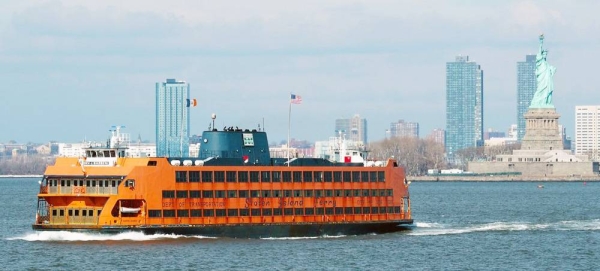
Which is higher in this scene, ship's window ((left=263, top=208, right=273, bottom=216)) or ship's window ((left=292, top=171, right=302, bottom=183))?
ship's window ((left=292, top=171, right=302, bottom=183))

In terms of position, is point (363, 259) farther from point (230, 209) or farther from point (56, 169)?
point (56, 169)

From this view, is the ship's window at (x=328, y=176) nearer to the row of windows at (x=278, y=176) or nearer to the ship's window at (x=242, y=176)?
the row of windows at (x=278, y=176)

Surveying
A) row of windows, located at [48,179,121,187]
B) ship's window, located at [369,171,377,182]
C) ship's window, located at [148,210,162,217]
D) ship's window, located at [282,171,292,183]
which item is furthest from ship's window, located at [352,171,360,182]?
row of windows, located at [48,179,121,187]

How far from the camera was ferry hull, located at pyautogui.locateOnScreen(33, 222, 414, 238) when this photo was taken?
69250 mm

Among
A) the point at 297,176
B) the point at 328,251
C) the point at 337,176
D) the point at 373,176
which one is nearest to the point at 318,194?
the point at 297,176

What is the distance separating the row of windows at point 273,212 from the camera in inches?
2768

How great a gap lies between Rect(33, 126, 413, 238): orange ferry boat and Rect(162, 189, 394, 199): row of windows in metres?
0.05

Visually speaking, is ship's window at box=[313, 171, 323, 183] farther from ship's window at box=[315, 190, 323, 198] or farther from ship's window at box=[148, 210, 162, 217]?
ship's window at box=[148, 210, 162, 217]

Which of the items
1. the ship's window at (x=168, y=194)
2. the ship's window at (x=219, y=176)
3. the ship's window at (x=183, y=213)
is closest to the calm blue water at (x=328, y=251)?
the ship's window at (x=183, y=213)

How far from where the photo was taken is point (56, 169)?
229ft

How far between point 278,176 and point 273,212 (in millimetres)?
1990

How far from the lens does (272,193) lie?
7388 cm

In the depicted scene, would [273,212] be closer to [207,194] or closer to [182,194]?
[207,194]

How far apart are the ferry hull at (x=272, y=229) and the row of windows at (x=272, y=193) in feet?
5.21
